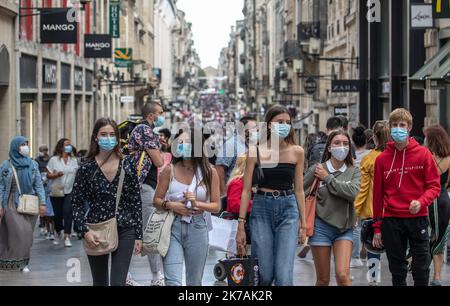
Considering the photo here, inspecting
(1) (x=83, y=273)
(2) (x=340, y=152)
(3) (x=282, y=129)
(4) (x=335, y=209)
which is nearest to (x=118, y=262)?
(3) (x=282, y=129)

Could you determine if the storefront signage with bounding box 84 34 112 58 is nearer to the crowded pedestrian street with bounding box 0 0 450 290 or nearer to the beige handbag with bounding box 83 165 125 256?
the crowded pedestrian street with bounding box 0 0 450 290

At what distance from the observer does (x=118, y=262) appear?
8.40 metres

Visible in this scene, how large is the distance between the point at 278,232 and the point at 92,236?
1.51 metres

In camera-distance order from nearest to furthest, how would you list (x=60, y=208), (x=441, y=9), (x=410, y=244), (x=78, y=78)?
(x=410, y=244) < (x=441, y=9) < (x=60, y=208) < (x=78, y=78)

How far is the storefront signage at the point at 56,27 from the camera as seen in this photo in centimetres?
2583

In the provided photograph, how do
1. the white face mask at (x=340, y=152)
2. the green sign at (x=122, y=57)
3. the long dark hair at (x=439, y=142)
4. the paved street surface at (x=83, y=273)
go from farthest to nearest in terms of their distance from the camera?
the green sign at (x=122, y=57) < the paved street surface at (x=83, y=273) < the long dark hair at (x=439, y=142) < the white face mask at (x=340, y=152)

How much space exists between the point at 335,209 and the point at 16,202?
5.36 m

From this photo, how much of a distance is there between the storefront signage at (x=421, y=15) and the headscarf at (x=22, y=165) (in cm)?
964

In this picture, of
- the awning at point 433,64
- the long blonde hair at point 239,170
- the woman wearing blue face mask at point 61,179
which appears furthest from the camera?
the awning at point 433,64

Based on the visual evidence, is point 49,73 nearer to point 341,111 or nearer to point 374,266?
point 341,111

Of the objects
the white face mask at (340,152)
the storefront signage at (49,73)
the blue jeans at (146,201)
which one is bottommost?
the blue jeans at (146,201)

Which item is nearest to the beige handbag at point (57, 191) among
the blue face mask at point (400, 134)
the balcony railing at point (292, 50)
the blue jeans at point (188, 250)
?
the blue jeans at point (188, 250)

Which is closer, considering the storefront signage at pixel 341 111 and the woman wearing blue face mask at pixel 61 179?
the woman wearing blue face mask at pixel 61 179

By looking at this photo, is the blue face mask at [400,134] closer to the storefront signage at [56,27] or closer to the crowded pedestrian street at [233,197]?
the crowded pedestrian street at [233,197]
